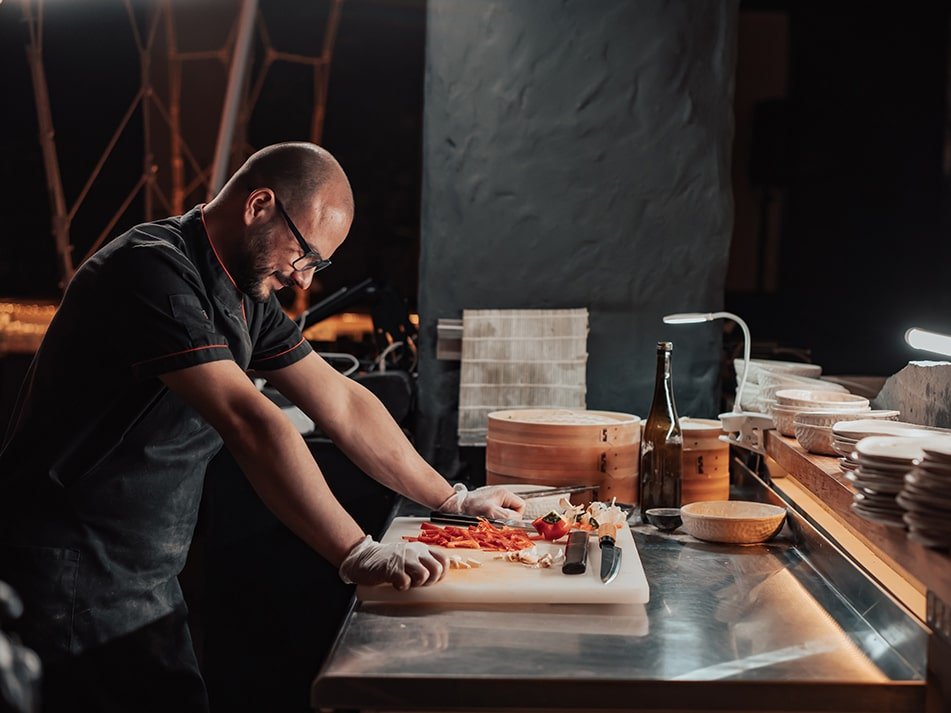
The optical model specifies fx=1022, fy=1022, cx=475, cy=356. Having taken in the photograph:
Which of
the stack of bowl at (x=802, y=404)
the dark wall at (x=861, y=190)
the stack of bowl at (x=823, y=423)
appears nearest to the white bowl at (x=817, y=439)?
the stack of bowl at (x=823, y=423)

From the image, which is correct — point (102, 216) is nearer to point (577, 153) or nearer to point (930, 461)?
point (577, 153)

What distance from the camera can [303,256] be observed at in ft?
7.50

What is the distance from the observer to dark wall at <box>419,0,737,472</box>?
3.51 meters

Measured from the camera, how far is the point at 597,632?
5.79 ft

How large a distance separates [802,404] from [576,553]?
86cm

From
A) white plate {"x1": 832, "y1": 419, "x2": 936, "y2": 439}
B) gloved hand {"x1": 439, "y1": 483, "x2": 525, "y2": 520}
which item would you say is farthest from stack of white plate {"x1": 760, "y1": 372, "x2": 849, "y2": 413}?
gloved hand {"x1": 439, "y1": 483, "x2": 525, "y2": 520}

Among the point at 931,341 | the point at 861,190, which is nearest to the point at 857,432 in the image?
the point at 931,341

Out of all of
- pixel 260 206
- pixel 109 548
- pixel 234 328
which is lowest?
pixel 109 548

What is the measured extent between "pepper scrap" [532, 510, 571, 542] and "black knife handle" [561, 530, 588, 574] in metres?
0.04

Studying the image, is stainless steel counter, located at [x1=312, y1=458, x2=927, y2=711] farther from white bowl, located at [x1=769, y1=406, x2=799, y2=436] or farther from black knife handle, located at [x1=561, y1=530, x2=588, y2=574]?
white bowl, located at [x1=769, y1=406, x2=799, y2=436]

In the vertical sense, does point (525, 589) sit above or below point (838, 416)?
below

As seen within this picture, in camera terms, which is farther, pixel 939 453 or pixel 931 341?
pixel 931 341

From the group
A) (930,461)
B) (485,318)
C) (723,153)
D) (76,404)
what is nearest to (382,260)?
(485,318)

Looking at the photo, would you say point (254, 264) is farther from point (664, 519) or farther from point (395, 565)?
point (664, 519)
